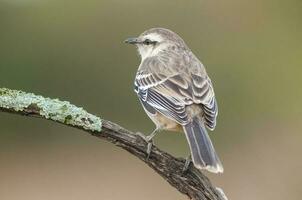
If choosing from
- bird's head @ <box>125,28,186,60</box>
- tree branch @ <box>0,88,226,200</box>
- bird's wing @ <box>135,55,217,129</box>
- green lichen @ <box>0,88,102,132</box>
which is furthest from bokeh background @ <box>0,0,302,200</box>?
green lichen @ <box>0,88,102,132</box>

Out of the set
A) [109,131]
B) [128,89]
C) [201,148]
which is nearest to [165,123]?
[201,148]

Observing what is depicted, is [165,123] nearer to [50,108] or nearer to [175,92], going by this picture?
[175,92]

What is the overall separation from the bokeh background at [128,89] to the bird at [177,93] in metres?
5.01

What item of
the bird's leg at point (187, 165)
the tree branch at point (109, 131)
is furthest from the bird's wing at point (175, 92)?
the tree branch at point (109, 131)

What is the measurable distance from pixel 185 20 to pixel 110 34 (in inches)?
65.7

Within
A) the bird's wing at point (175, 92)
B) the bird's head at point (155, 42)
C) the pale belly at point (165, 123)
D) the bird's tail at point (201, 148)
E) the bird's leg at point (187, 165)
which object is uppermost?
the bird's head at point (155, 42)

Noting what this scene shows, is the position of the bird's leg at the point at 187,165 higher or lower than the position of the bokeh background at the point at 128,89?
lower

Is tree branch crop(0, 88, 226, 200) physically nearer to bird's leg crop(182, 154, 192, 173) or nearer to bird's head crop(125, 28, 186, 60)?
bird's leg crop(182, 154, 192, 173)

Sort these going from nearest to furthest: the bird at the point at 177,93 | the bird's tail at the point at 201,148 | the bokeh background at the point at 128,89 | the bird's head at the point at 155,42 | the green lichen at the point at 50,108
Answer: the green lichen at the point at 50,108, the bird's tail at the point at 201,148, the bird at the point at 177,93, the bird's head at the point at 155,42, the bokeh background at the point at 128,89

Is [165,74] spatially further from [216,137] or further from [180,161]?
[216,137]

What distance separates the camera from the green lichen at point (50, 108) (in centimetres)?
679

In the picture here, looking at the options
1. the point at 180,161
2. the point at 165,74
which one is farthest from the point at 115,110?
the point at 180,161

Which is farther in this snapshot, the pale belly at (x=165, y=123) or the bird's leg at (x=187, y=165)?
the pale belly at (x=165, y=123)

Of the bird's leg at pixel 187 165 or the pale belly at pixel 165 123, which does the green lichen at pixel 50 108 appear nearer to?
the bird's leg at pixel 187 165
